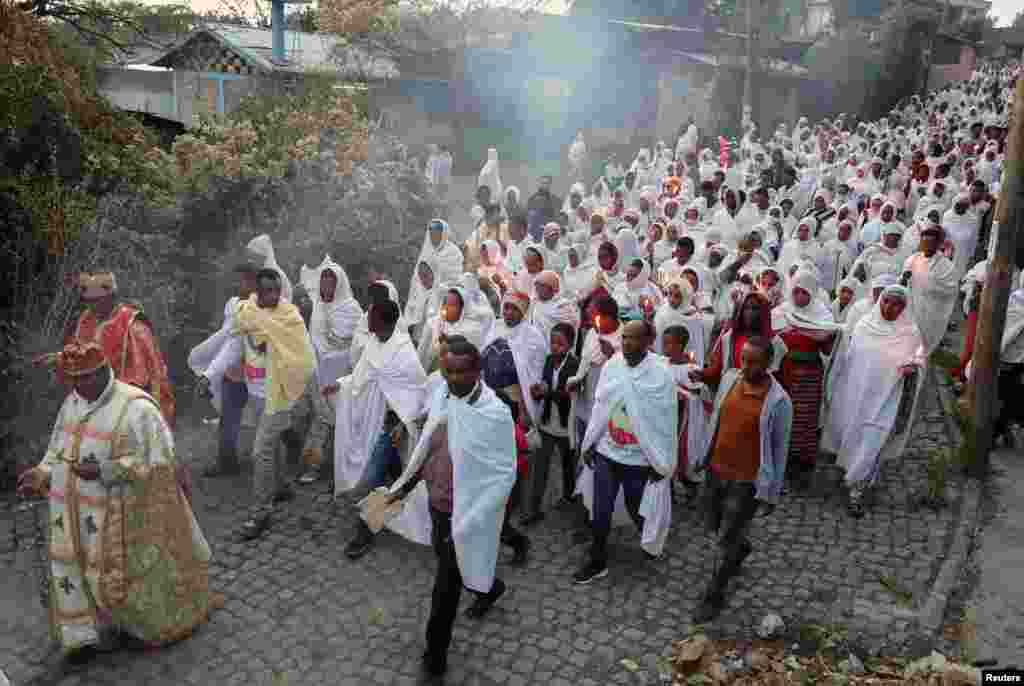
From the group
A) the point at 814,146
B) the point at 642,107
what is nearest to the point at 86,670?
the point at 814,146

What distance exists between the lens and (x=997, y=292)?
7.23 meters

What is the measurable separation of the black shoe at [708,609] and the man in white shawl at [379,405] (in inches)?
91.1

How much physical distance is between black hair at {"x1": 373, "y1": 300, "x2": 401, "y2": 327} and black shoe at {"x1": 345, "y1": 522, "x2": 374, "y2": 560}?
150 centimetres

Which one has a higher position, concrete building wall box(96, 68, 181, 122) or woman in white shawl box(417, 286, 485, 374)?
concrete building wall box(96, 68, 181, 122)

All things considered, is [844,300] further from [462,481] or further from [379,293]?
[462,481]

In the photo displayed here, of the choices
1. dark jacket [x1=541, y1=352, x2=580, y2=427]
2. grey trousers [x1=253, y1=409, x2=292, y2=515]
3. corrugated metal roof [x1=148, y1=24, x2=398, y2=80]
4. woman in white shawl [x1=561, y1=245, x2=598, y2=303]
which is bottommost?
grey trousers [x1=253, y1=409, x2=292, y2=515]

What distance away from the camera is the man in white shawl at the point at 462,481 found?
4777 mm

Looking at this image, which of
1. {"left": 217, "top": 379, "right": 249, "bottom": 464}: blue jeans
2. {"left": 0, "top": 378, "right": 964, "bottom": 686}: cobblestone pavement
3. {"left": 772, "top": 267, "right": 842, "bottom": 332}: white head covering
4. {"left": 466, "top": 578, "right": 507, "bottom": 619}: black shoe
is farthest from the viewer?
{"left": 772, "top": 267, "right": 842, "bottom": 332}: white head covering

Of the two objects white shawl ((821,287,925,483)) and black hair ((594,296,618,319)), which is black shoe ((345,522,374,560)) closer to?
black hair ((594,296,618,319))

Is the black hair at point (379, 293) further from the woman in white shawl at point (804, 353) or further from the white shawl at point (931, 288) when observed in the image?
the white shawl at point (931, 288)

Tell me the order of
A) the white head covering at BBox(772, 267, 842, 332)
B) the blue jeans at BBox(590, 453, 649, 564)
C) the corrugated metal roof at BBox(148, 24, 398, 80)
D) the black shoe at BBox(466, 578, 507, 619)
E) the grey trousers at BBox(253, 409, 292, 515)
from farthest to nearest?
the corrugated metal roof at BBox(148, 24, 398, 80)
the white head covering at BBox(772, 267, 842, 332)
the grey trousers at BBox(253, 409, 292, 515)
the blue jeans at BBox(590, 453, 649, 564)
the black shoe at BBox(466, 578, 507, 619)

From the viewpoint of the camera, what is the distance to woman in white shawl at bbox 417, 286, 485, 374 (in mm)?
6926

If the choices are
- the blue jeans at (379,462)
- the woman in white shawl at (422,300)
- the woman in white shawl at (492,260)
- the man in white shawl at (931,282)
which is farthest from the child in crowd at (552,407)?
the man in white shawl at (931,282)

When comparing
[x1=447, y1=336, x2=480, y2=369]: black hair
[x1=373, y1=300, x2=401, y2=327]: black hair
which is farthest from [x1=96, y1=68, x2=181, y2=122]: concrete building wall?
[x1=447, y1=336, x2=480, y2=369]: black hair
